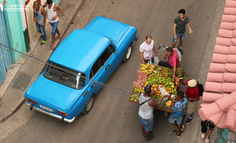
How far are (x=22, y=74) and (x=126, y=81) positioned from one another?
354 cm

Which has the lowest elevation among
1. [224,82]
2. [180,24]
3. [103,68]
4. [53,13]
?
[103,68]

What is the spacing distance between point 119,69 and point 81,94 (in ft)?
7.99

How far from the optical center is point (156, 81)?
35.1ft

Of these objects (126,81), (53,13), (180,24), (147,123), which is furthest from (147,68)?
(53,13)

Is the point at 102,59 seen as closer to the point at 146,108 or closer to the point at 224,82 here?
the point at 146,108

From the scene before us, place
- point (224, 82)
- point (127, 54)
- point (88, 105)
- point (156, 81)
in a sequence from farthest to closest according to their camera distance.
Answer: point (127, 54) → point (88, 105) → point (156, 81) → point (224, 82)

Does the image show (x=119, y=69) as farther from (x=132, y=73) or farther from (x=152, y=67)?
(x=152, y=67)

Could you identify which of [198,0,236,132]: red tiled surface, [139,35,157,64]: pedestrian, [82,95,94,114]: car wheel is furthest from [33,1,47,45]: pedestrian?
[198,0,236,132]: red tiled surface

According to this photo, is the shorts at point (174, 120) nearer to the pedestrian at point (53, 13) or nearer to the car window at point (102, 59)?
the car window at point (102, 59)

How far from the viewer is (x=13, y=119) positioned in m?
11.5

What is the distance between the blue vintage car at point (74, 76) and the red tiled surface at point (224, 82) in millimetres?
4103

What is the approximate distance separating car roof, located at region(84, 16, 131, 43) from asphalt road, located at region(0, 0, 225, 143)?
3.55 feet

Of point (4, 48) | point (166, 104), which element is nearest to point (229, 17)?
point (166, 104)

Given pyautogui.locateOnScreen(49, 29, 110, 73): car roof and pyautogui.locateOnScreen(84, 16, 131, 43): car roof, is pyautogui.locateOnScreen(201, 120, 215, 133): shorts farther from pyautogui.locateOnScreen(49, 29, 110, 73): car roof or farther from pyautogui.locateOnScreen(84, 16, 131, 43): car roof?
pyautogui.locateOnScreen(84, 16, 131, 43): car roof
